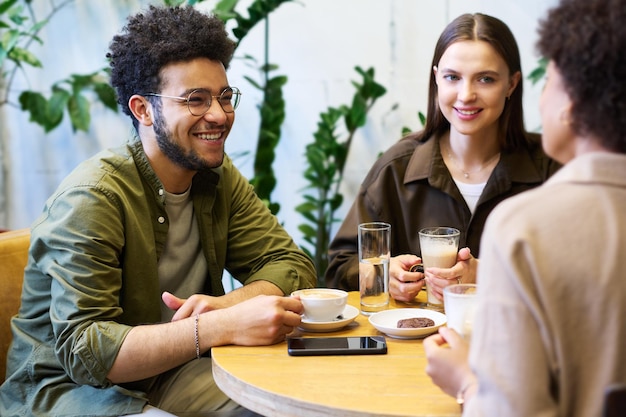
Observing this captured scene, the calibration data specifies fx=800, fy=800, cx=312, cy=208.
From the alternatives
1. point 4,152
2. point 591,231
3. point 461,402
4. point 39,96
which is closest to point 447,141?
point 461,402

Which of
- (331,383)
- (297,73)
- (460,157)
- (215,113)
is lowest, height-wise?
(331,383)

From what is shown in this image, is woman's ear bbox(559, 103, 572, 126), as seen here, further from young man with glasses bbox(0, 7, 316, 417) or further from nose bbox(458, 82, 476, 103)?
nose bbox(458, 82, 476, 103)

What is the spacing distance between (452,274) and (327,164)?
212cm

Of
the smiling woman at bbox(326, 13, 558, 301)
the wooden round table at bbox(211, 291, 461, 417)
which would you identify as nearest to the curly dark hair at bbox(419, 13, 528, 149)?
the smiling woman at bbox(326, 13, 558, 301)

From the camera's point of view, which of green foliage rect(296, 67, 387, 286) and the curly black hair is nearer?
the curly black hair

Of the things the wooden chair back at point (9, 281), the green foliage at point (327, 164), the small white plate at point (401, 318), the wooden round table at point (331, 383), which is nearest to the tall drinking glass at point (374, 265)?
the small white plate at point (401, 318)

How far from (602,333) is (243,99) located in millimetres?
3050

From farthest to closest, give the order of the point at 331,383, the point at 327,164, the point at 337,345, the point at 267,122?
the point at 327,164 < the point at 267,122 < the point at 337,345 < the point at 331,383

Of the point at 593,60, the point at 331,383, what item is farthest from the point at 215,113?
the point at 593,60

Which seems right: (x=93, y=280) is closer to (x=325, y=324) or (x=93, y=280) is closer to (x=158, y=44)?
(x=325, y=324)

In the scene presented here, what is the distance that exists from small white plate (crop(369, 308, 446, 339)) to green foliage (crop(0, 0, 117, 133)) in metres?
2.45

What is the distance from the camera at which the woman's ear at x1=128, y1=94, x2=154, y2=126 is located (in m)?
2.07

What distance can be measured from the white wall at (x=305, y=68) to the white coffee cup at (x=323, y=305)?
2.22 metres

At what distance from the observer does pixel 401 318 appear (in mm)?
1738
